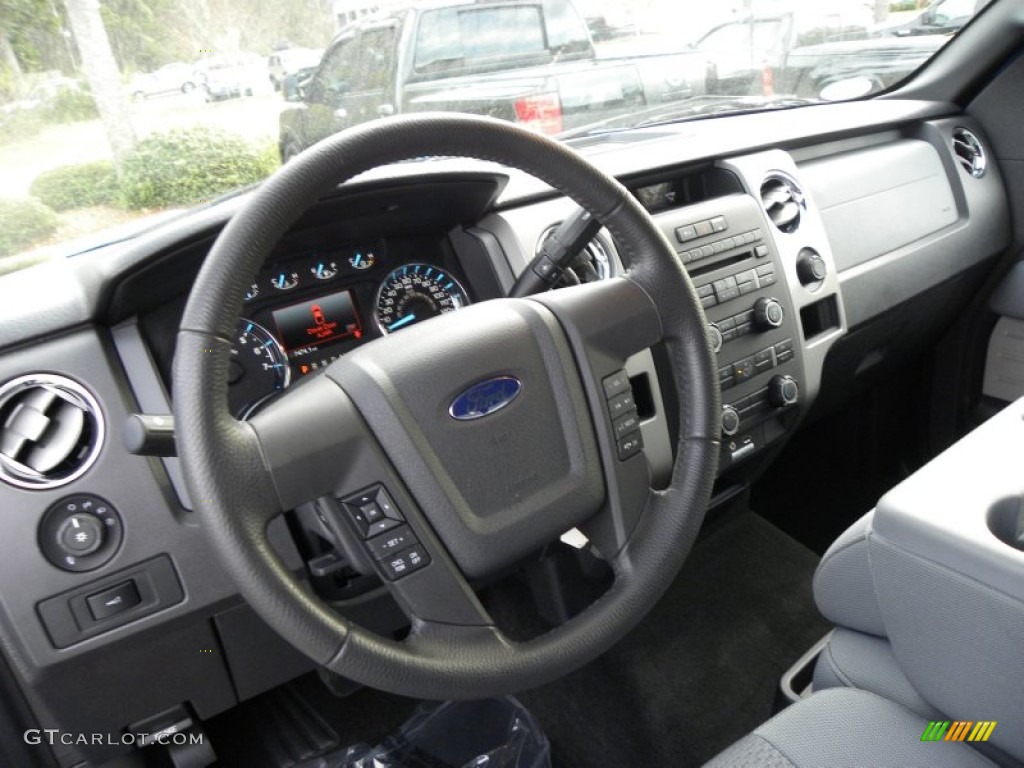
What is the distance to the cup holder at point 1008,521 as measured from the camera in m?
0.98

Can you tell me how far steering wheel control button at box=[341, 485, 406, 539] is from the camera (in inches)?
37.8

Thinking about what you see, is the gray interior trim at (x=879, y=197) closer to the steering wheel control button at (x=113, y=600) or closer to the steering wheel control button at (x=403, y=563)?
the steering wheel control button at (x=403, y=563)

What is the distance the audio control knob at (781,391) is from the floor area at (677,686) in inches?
16.2

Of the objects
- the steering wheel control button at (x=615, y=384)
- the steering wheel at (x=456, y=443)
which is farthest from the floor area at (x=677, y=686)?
the steering wheel control button at (x=615, y=384)

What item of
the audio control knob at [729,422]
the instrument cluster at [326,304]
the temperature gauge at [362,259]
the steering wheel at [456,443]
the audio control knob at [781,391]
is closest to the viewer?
the steering wheel at [456,443]

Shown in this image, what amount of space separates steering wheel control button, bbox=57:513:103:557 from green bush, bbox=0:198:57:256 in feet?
1.29

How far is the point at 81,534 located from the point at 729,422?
113 cm

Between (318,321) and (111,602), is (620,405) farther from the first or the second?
(111,602)

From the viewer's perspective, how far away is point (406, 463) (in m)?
0.99

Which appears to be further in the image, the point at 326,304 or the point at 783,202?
the point at 783,202

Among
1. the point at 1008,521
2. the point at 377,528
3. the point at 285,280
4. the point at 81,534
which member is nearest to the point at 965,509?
the point at 1008,521

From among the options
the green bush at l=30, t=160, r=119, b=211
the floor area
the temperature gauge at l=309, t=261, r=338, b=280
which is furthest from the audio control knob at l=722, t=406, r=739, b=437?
the green bush at l=30, t=160, r=119, b=211

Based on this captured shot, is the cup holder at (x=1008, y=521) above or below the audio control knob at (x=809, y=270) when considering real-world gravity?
above

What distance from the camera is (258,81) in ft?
4.64
